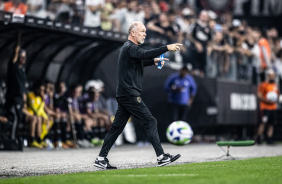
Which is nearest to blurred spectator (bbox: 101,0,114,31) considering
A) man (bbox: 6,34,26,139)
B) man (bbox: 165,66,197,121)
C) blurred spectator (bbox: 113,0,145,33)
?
blurred spectator (bbox: 113,0,145,33)

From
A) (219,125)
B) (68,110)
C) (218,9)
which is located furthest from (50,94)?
(218,9)

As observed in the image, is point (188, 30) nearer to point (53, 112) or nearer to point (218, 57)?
point (218, 57)

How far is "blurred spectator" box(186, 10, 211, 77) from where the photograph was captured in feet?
70.6

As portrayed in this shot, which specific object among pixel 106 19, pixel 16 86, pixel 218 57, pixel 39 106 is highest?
pixel 106 19

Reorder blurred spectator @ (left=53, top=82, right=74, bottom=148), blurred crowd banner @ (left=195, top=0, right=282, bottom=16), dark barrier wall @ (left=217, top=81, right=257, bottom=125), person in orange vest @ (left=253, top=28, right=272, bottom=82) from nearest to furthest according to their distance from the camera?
blurred spectator @ (left=53, top=82, right=74, bottom=148), dark barrier wall @ (left=217, top=81, right=257, bottom=125), person in orange vest @ (left=253, top=28, right=272, bottom=82), blurred crowd banner @ (left=195, top=0, right=282, bottom=16)

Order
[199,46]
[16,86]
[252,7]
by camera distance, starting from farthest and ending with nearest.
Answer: [252,7]
[199,46]
[16,86]

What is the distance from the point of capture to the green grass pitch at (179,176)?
8.12m

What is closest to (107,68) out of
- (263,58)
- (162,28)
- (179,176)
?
(162,28)

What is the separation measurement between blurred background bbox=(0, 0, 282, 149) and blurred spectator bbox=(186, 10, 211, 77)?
35 millimetres

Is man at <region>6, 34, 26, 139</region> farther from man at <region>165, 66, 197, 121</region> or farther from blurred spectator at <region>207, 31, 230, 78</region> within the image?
blurred spectator at <region>207, 31, 230, 78</region>

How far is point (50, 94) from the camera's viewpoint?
1822 cm

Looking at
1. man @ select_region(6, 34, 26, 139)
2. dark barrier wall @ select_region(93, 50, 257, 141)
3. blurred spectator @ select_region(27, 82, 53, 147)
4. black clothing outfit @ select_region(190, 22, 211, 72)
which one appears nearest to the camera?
man @ select_region(6, 34, 26, 139)

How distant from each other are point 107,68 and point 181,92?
8.41 feet

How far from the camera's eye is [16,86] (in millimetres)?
16250
